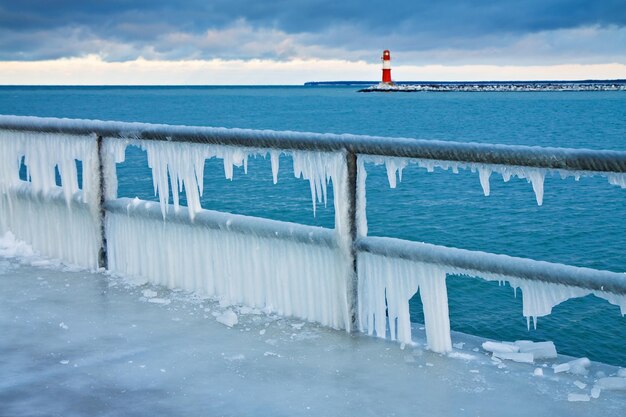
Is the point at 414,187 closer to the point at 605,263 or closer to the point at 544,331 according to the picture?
the point at 605,263

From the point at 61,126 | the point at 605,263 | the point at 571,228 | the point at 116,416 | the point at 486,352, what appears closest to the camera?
the point at 116,416

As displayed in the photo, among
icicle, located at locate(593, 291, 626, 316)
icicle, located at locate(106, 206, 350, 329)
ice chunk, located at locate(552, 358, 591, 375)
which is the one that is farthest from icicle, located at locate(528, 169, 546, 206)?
icicle, located at locate(106, 206, 350, 329)

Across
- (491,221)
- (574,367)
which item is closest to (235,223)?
(574,367)

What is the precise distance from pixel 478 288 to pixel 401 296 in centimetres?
1118

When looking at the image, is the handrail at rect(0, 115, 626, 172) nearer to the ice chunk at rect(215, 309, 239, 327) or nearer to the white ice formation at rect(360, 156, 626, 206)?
the white ice formation at rect(360, 156, 626, 206)

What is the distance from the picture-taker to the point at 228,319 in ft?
13.6

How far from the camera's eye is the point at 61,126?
16.1ft

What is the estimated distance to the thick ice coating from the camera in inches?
145

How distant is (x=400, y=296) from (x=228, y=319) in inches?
36.6

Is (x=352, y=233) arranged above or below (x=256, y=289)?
above

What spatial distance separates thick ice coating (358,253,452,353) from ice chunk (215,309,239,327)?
661 mm

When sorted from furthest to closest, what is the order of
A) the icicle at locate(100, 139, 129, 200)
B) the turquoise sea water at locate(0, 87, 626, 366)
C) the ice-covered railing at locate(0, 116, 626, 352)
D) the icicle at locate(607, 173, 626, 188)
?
the turquoise sea water at locate(0, 87, 626, 366), the icicle at locate(100, 139, 129, 200), the ice-covered railing at locate(0, 116, 626, 352), the icicle at locate(607, 173, 626, 188)

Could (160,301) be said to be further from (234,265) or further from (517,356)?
(517,356)

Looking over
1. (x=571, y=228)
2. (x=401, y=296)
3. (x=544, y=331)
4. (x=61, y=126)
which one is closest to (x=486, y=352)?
(x=401, y=296)
